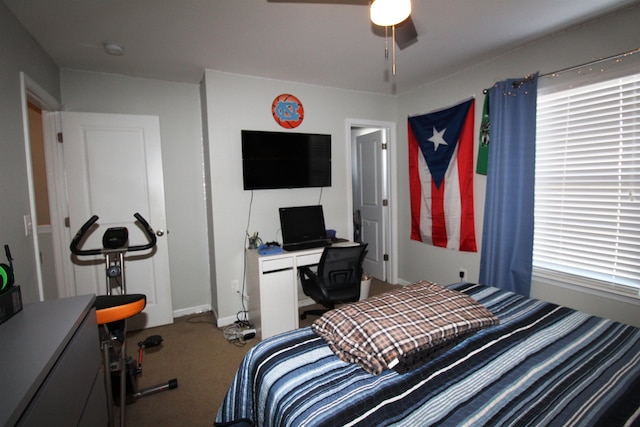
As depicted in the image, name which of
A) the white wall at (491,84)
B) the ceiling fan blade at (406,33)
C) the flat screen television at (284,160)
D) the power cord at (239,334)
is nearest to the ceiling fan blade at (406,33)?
the ceiling fan blade at (406,33)

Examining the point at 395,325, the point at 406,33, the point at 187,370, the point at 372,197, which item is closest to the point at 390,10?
the point at 406,33

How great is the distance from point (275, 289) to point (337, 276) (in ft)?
1.86

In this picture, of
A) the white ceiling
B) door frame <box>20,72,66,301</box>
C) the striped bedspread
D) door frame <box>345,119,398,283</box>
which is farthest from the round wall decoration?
the striped bedspread

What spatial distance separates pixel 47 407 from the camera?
82 cm

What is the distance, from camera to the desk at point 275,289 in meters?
2.62

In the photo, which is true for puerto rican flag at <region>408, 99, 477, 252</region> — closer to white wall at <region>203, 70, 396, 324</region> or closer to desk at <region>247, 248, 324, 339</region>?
white wall at <region>203, 70, 396, 324</region>

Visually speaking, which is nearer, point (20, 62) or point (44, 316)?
point (44, 316)

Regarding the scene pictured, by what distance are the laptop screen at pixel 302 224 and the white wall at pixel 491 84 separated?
1.22 meters

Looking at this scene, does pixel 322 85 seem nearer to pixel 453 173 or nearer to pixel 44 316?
pixel 453 173

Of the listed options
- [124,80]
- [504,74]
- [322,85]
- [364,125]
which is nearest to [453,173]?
[504,74]

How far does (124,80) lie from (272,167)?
161cm

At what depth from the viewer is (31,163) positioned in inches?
76.9

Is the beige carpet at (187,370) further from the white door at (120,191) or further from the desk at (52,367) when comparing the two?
the desk at (52,367)

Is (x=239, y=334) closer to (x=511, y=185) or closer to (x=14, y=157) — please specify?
(x=14, y=157)
